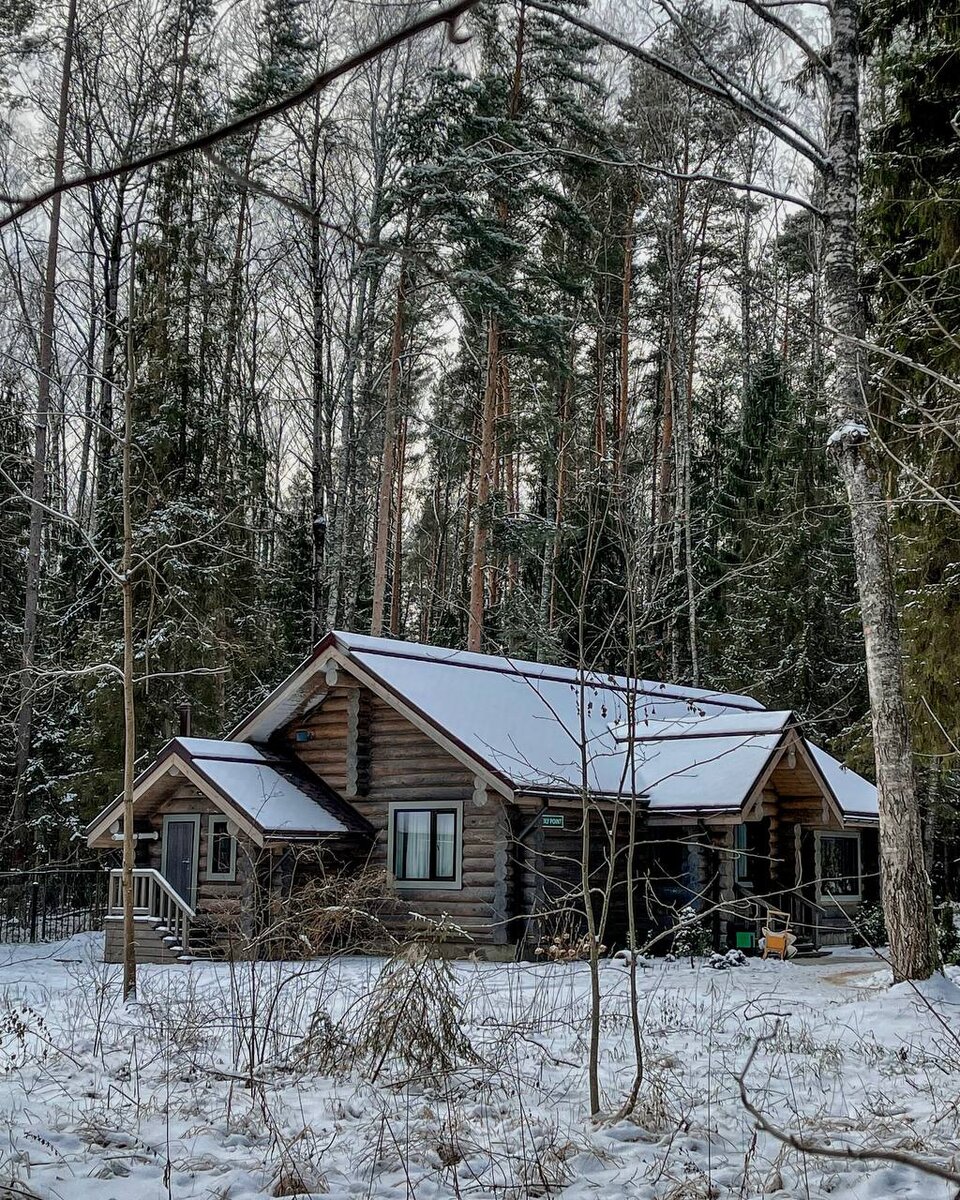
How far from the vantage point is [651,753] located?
22.0m

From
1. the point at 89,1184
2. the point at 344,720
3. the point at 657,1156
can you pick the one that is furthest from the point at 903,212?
the point at 89,1184

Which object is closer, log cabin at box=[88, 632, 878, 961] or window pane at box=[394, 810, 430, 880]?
log cabin at box=[88, 632, 878, 961]

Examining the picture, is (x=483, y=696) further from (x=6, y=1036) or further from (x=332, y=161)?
(x=332, y=161)

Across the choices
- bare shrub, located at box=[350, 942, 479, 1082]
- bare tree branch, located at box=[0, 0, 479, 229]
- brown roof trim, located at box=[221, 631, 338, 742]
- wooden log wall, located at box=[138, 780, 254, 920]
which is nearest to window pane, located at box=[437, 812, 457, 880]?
wooden log wall, located at box=[138, 780, 254, 920]

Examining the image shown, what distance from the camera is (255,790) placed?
63.8ft

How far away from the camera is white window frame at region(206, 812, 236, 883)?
19766 millimetres

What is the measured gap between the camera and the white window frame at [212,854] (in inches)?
778

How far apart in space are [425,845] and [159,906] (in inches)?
184

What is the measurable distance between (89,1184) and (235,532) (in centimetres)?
2147

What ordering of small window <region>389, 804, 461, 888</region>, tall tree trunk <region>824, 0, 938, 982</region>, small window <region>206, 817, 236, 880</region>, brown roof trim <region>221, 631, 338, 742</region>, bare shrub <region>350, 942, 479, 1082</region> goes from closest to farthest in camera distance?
bare shrub <region>350, 942, 479, 1082</region> → tall tree trunk <region>824, 0, 938, 982</region> → small window <region>389, 804, 461, 888</region> → brown roof trim <region>221, 631, 338, 742</region> → small window <region>206, 817, 236, 880</region>

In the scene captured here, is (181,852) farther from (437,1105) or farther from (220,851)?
(437,1105)

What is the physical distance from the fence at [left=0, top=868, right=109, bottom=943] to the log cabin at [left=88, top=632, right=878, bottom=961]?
3.14m

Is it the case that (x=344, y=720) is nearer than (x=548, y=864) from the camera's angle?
No

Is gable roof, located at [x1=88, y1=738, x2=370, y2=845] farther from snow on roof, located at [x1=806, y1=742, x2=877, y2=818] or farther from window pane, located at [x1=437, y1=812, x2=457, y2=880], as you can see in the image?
snow on roof, located at [x1=806, y1=742, x2=877, y2=818]
